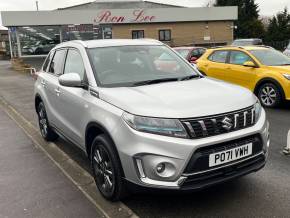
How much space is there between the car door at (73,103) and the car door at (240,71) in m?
5.30

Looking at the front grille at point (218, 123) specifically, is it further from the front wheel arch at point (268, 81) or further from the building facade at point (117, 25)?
the building facade at point (117, 25)

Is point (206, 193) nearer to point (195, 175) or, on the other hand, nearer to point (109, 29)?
point (195, 175)

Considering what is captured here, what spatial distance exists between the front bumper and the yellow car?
5.42m

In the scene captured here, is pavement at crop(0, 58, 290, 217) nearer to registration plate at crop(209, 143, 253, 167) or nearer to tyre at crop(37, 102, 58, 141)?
registration plate at crop(209, 143, 253, 167)

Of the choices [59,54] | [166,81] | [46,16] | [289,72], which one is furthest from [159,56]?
[46,16]

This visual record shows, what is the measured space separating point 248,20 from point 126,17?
22.0 meters

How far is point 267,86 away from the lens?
876 centimetres

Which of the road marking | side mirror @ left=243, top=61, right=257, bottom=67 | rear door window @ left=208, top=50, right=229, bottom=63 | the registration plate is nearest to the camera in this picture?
the registration plate

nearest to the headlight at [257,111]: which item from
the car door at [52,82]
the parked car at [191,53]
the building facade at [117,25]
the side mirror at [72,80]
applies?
the side mirror at [72,80]

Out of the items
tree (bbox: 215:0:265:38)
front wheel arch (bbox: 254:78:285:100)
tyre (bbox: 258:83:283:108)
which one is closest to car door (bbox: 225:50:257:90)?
front wheel arch (bbox: 254:78:285:100)

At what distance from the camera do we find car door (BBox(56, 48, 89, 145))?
14.6 ft

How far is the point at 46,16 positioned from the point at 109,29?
674 cm

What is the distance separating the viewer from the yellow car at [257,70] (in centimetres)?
848

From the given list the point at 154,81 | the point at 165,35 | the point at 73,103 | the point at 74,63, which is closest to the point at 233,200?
the point at 154,81
